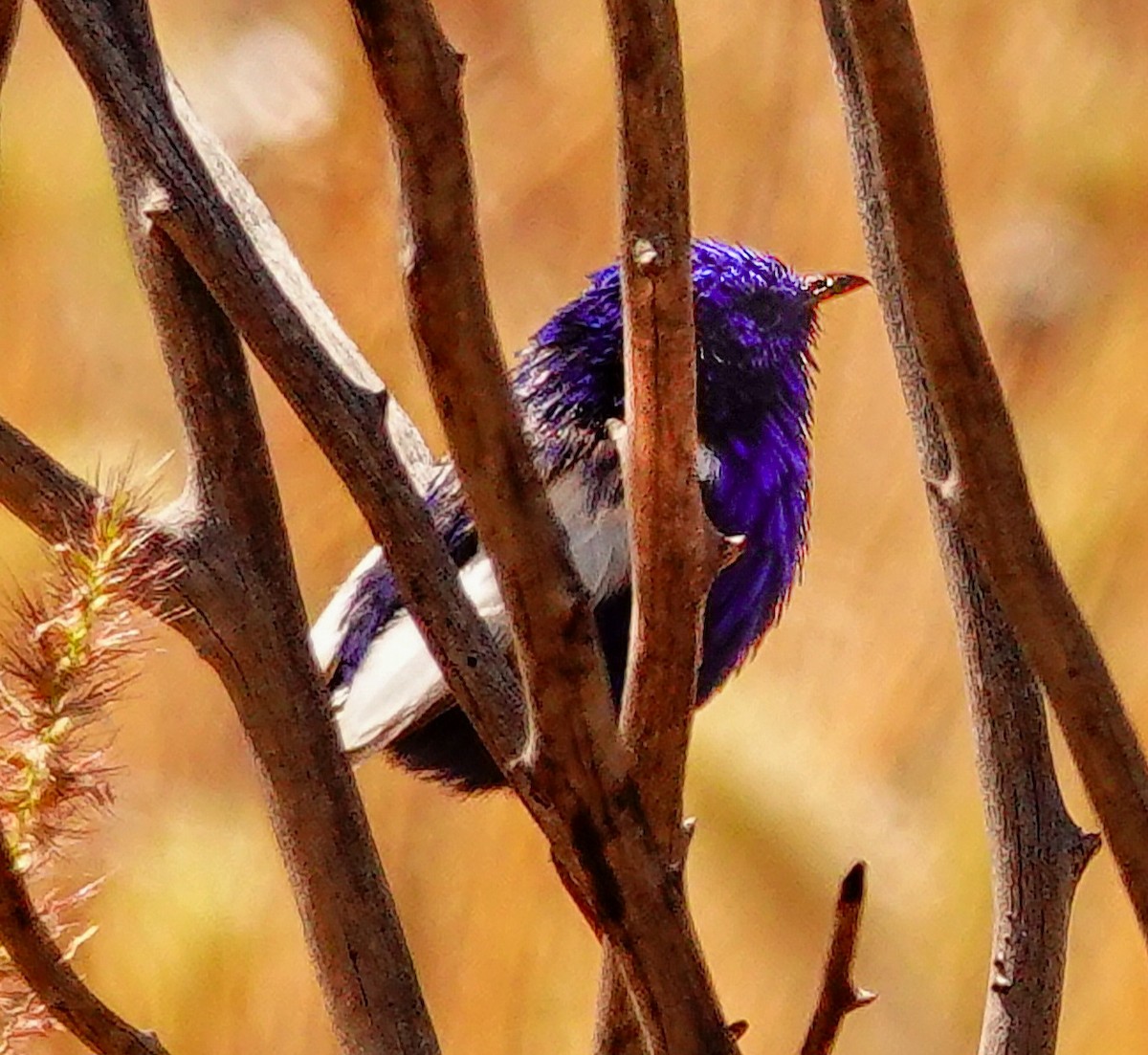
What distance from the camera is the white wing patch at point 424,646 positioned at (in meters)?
1.10

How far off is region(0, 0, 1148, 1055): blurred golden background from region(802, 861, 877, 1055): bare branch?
45.2 inches

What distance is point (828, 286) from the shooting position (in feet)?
4.34

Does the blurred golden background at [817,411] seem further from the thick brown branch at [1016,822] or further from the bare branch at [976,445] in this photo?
the bare branch at [976,445]

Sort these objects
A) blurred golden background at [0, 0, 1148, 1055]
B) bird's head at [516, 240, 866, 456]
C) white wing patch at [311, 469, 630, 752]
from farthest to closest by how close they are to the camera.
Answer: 1. blurred golden background at [0, 0, 1148, 1055]
2. bird's head at [516, 240, 866, 456]
3. white wing patch at [311, 469, 630, 752]

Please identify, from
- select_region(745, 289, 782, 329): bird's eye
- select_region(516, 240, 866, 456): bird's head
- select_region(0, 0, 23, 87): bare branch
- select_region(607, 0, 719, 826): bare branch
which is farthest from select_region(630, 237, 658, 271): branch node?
select_region(745, 289, 782, 329): bird's eye

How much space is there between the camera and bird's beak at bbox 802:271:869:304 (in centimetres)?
130

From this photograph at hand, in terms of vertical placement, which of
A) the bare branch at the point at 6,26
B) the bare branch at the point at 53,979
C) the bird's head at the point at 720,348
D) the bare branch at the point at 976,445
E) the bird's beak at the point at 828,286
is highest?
the bird's beak at the point at 828,286

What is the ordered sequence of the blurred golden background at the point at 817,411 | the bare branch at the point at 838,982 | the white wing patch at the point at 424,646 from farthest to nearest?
the blurred golden background at the point at 817,411
the white wing patch at the point at 424,646
the bare branch at the point at 838,982

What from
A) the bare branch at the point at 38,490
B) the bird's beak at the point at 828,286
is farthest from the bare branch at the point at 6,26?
the bird's beak at the point at 828,286

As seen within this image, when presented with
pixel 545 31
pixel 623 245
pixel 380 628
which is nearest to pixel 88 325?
pixel 545 31

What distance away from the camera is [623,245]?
1.85ft

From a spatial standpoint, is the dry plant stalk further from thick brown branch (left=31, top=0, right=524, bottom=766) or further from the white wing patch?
the white wing patch

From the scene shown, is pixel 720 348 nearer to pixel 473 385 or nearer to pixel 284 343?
pixel 284 343

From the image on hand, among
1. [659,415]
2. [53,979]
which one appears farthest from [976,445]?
[53,979]
